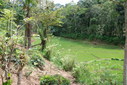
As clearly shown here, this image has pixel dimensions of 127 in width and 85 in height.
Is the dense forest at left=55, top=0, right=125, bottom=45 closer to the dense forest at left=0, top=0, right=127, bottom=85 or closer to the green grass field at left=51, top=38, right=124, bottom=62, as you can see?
the dense forest at left=0, top=0, right=127, bottom=85

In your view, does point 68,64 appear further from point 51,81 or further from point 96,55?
point 96,55

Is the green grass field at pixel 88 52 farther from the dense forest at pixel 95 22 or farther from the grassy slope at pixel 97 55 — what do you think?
the dense forest at pixel 95 22

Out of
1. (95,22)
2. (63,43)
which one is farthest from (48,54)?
(95,22)

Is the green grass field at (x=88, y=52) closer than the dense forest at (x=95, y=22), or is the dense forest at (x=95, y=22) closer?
the green grass field at (x=88, y=52)

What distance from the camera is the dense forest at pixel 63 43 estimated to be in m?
2.14

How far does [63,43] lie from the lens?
60.3ft

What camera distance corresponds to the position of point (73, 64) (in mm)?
5688

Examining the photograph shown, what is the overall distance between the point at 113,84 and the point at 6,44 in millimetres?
2800

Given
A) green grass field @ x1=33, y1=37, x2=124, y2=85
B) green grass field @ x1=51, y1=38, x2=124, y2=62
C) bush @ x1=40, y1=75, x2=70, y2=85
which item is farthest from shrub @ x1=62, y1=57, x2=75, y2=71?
bush @ x1=40, y1=75, x2=70, y2=85

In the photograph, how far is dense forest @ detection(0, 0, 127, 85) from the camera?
2.14 metres

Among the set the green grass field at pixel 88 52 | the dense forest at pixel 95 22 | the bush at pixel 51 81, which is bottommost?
the green grass field at pixel 88 52

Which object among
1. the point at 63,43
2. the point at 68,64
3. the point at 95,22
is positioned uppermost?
the point at 95,22

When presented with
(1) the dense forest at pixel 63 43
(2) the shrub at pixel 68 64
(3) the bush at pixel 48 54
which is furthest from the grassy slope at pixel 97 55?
(3) the bush at pixel 48 54

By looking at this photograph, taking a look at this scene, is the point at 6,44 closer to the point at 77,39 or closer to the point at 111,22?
the point at 111,22
